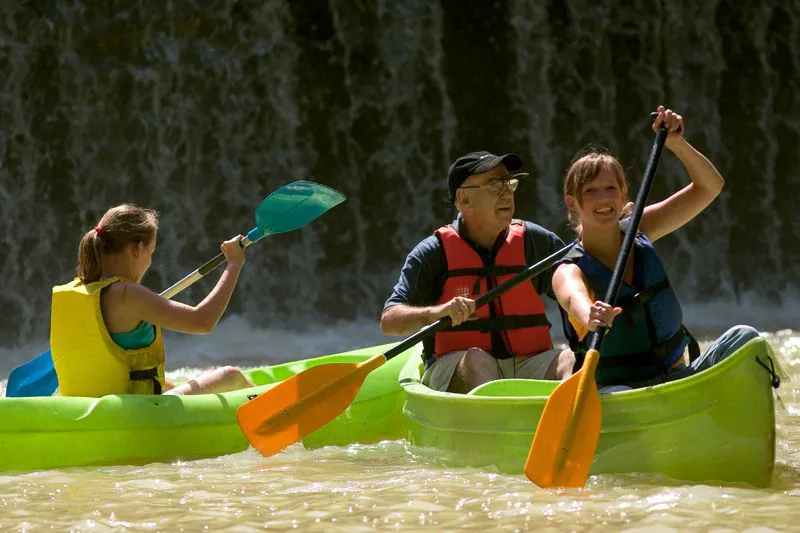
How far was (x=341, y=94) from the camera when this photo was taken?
9.51 meters

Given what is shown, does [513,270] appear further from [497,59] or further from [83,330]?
[497,59]

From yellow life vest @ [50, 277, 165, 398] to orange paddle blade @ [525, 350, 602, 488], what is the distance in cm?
158

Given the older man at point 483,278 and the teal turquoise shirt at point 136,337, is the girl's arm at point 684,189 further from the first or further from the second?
the teal turquoise shirt at point 136,337

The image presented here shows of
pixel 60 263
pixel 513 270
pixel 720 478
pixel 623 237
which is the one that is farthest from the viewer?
pixel 60 263

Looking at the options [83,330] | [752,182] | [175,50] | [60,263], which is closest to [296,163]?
[175,50]

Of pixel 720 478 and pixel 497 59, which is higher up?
pixel 497 59

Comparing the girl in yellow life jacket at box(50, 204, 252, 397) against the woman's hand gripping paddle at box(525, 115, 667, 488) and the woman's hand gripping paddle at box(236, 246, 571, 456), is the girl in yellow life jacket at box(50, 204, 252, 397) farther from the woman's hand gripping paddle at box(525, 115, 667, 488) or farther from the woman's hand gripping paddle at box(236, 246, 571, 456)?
the woman's hand gripping paddle at box(525, 115, 667, 488)

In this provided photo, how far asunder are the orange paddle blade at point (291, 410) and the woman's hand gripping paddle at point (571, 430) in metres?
0.92

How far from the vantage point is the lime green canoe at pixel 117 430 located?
13.5 ft

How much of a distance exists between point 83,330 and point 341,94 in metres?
5.48

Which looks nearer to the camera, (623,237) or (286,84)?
(623,237)

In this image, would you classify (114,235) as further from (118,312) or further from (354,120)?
(354,120)

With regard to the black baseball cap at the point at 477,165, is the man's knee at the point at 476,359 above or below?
below

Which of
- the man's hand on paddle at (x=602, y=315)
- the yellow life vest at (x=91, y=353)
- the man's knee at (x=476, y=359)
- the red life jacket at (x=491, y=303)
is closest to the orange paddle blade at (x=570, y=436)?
the man's hand on paddle at (x=602, y=315)
